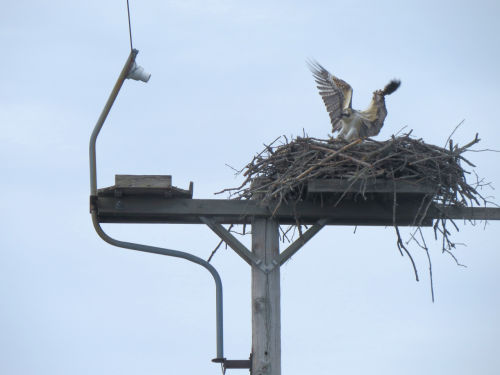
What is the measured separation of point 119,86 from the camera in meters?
5.80

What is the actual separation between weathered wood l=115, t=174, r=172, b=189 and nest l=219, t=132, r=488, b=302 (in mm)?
619

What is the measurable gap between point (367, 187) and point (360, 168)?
50 centimetres

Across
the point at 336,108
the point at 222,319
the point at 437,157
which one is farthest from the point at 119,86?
the point at 336,108

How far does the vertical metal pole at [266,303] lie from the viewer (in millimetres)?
5434

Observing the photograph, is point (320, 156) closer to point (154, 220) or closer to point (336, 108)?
point (154, 220)

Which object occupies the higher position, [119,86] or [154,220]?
[119,86]

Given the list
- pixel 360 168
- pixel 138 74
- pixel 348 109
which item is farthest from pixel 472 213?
pixel 348 109

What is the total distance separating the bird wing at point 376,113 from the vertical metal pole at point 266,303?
13.7ft

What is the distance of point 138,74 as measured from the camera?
5.88 m

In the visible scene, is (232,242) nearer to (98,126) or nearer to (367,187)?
(367,187)

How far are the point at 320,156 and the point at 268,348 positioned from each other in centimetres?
191

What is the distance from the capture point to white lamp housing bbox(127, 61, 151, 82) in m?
5.85

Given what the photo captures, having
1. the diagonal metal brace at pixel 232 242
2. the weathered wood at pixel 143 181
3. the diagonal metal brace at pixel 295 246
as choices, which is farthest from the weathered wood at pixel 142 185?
the diagonal metal brace at pixel 295 246

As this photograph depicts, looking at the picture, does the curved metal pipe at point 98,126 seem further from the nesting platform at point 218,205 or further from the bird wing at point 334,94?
the bird wing at point 334,94
